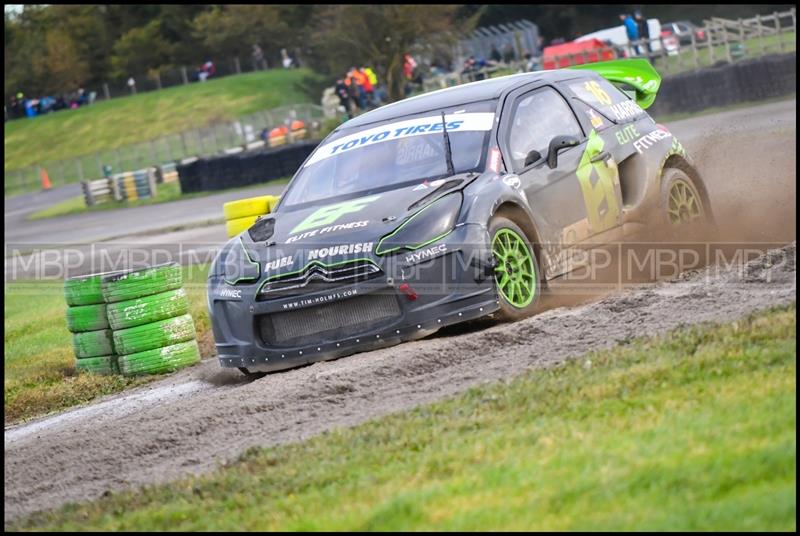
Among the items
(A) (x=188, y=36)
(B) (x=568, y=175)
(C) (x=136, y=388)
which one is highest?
(A) (x=188, y=36)

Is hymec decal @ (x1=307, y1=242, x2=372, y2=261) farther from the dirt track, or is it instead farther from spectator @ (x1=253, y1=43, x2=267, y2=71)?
spectator @ (x1=253, y1=43, x2=267, y2=71)

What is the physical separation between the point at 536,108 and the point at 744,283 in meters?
2.28

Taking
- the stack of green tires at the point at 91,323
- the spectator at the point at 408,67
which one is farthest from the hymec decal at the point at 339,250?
the spectator at the point at 408,67

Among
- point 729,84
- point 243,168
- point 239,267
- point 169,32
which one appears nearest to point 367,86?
point 243,168

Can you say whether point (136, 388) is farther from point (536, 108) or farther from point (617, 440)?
point (617, 440)

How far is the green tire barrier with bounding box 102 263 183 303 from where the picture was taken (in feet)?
32.2

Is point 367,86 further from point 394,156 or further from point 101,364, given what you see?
point 394,156

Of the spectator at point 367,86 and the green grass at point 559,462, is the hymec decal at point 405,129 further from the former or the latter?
the spectator at point 367,86

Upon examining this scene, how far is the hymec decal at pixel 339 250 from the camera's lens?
7496 millimetres

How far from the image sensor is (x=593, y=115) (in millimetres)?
9242

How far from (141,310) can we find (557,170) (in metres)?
3.52

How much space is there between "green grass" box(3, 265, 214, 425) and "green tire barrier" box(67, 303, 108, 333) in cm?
39

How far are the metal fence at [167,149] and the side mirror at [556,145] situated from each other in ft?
135

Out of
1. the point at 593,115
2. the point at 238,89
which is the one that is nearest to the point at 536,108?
the point at 593,115
